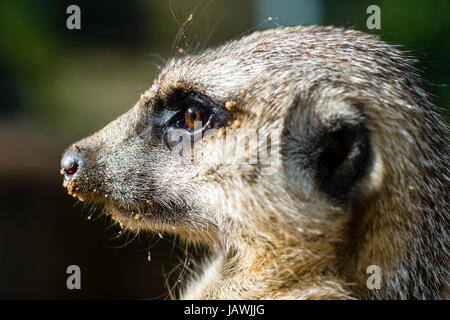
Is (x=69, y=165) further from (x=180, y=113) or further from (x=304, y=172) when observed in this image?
(x=304, y=172)

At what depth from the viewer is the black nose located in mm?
2020

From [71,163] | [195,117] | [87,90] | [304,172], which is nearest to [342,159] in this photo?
[304,172]

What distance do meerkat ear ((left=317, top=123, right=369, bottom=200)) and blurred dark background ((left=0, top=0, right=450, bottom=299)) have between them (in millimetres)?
686

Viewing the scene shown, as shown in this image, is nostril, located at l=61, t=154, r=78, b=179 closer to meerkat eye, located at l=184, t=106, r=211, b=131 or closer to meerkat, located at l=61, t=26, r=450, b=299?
meerkat, located at l=61, t=26, r=450, b=299

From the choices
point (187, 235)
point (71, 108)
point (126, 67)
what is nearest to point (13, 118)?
point (71, 108)

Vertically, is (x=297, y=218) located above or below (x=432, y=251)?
above

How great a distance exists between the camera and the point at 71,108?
25.3 feet

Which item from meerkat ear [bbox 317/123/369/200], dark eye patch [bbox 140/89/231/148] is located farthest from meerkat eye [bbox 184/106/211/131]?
meerkat ear [bbox 317/123/369/200]

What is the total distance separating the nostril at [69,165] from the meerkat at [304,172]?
0.14 metres

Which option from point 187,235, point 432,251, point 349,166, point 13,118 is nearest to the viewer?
point 349,166

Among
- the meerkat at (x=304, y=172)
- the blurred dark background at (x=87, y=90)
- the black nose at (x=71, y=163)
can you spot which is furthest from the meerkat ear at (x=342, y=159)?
the black nose at (x=71, y=163)

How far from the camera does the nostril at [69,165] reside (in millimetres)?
2020

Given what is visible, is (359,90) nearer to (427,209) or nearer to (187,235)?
(427,209)

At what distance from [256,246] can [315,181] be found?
31 cm
